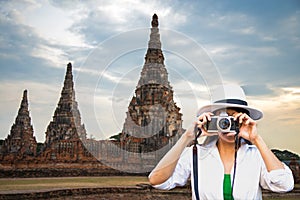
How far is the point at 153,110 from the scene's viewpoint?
10.3 meters

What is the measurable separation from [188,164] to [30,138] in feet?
34.0

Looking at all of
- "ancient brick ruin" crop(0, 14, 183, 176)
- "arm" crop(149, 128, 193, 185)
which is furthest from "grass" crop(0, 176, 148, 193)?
"arm" crop(149, 128, 193, 185)

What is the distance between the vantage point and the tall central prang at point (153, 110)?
10125 millimetres

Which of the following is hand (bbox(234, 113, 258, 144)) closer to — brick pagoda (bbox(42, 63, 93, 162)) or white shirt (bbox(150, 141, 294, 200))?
white shirt (bbox(150, 141, 294, 200))

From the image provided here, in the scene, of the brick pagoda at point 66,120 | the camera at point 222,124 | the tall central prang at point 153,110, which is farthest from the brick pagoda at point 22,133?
the camera at point 222,124

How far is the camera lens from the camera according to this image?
127 cm

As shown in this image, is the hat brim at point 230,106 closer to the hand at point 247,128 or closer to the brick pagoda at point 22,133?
the hand at point 247,128

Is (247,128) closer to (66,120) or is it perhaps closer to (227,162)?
(227,162)

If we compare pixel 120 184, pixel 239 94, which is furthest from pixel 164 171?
pixel 120 184

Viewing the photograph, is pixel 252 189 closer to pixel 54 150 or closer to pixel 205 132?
pixel 205 132

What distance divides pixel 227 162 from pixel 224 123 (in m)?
0.15

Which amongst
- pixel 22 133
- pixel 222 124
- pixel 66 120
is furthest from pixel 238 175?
pixel 22 133

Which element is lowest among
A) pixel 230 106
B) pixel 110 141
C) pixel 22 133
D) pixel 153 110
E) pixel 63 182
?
pixel 63 182

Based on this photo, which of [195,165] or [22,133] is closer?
[195,165]
